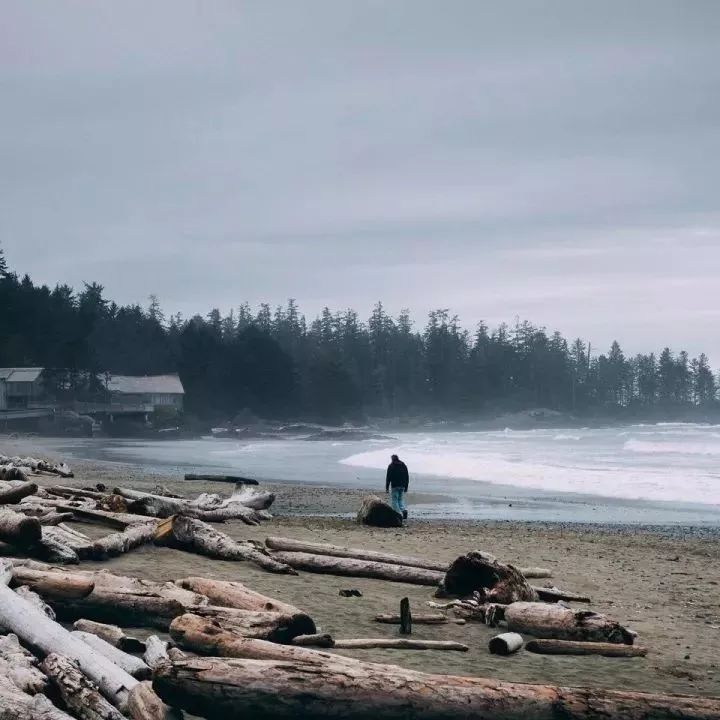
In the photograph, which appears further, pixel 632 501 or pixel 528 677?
pixel 632 501

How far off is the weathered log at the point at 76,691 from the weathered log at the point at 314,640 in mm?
2252

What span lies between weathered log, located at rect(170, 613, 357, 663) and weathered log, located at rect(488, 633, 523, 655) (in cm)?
277

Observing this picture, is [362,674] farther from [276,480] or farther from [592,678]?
[276,480]

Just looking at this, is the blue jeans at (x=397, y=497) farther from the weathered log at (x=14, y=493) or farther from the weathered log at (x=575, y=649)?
the weathered log at (x=575, y=649)

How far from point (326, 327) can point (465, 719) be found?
182m

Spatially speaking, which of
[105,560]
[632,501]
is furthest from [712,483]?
[105,560]

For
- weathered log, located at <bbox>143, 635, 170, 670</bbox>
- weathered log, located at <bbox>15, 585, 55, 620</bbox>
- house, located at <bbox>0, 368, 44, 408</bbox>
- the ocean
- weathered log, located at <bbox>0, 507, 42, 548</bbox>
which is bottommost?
the ocean

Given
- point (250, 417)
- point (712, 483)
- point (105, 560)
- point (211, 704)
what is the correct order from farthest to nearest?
1. point (250, 417)
2. point (712, 483)
3. point (105, 560)
4. point (211, 704)

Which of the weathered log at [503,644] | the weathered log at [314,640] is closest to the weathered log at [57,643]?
the weathered log at [314,640]

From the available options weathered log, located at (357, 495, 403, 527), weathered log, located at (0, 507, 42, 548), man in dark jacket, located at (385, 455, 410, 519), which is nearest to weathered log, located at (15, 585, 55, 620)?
weathered log, located at (0, 507, 42, 548)

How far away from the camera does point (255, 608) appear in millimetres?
9805

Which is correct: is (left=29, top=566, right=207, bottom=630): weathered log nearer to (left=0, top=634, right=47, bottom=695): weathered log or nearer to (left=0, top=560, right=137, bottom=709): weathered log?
(left=0, top=560, right=137, bottom=709): weathered log

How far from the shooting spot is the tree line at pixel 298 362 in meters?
99.1

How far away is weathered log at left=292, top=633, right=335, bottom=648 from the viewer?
900cm
